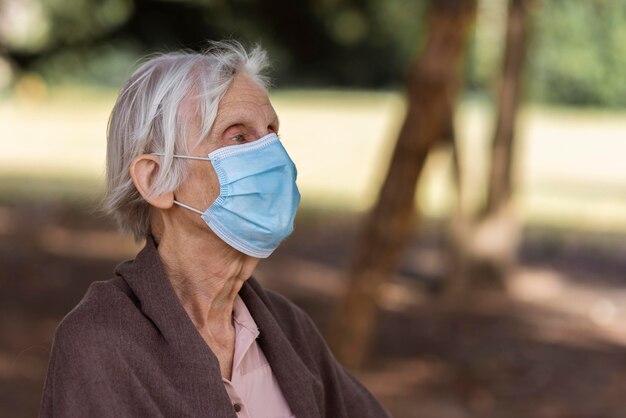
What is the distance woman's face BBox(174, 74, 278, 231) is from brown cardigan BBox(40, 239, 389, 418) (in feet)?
0.42

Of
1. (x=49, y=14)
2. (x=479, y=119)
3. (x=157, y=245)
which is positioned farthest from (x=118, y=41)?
(x=479, y=119)

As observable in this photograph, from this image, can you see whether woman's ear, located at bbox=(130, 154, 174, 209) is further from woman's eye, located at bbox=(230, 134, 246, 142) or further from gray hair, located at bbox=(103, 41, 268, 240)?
woman's eye, located at bbox=(230, 134, 246, 142)

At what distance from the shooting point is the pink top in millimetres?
2186

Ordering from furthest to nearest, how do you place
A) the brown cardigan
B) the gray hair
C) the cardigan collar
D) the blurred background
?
1. the blurred background
2. the gray hair
3. the cardigan collar
4. the brown cardigan

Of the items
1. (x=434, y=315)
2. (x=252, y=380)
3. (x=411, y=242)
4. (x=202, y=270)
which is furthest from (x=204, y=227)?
(x=411, y=242)

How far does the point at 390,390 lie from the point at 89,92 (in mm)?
27491

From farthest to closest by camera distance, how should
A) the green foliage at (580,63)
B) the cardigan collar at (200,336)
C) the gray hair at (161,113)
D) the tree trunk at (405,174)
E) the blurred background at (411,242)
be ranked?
the green foliage at (580,63) < the blurred background at (411,242) < the tree trunk at (405,174) < the gray hair at (161,113) < the cardigan collar at (200,336)

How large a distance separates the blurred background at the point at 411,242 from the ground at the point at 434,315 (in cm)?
2

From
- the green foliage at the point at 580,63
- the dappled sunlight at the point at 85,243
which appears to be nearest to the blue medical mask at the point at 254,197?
the dappled sunlight at the point at 85,243

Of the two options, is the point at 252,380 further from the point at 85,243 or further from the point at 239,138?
the point at 85,243

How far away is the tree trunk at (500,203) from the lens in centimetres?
979

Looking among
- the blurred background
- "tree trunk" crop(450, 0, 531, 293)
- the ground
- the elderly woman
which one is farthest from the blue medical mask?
"tree trunk" crop(450, 0, 531, 293)

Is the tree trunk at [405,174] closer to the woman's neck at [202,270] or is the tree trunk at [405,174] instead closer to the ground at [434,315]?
the ground at [434,315]

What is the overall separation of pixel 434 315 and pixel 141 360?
7281 millimetres
